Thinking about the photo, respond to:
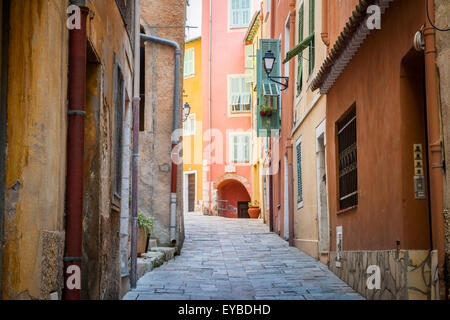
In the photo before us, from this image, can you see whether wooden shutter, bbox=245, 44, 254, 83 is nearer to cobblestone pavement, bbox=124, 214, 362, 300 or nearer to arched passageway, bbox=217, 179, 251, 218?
arched passageway, bbox=217, 179, 251, 218

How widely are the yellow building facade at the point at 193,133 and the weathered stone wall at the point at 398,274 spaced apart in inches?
1022

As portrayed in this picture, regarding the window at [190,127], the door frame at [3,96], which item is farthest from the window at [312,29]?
the window at [190,127]

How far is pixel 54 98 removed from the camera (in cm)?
482

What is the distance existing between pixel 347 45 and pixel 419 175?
265cm

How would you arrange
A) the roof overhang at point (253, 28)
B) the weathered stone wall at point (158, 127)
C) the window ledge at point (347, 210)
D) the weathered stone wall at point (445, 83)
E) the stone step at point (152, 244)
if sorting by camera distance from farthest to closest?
1. the roof overhang at point (253, 28)
2. the weathered stone wall at point (158, 127)
3. the stone step at point (152, 244)
4. the window ledge at point (347, 210)
5. the weathered stone wall at point (445, 83)

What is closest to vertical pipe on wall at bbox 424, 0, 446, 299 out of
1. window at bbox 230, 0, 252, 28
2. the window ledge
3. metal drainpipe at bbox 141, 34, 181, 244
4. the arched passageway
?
the window ledge

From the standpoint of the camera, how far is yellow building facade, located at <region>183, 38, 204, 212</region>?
3459 centimetres

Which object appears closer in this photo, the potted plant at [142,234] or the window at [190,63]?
the potted plant at [142,234]

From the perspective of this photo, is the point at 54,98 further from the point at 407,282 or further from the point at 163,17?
the point at 163,17

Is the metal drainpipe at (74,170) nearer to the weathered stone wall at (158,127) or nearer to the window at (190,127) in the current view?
the weathered stone wall at (158,127)

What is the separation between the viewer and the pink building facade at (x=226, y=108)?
33469 millimetres

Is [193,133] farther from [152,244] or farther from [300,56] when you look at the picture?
[152,244]

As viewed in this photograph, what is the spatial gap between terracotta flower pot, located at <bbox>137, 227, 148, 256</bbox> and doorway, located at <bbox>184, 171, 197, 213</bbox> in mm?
22547

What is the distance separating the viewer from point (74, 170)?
17.2 feet
